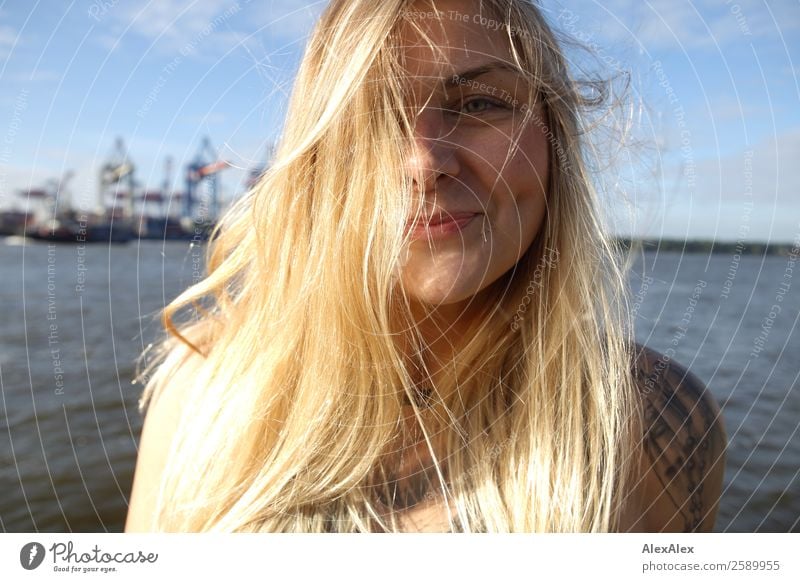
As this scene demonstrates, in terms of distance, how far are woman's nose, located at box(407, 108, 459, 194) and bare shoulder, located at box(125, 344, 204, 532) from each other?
459 millimetres

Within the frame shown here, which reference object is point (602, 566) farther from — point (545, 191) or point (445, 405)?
point (545, 191)

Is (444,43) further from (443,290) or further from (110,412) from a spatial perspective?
(110,412)

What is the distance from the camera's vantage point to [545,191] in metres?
0.78

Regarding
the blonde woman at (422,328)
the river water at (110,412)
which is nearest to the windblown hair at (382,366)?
the blonde woman at (422,328)

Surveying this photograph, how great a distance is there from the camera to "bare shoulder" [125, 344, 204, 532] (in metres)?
0.84

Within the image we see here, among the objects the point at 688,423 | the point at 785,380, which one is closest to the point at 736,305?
the point at 785,380

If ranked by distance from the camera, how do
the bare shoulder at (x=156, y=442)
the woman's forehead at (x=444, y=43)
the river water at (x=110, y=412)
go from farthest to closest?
the river water at (x=110, y=412) → the bare shoulder at (x=156, y=442) → the woman's forehead at (x=444, y=43)

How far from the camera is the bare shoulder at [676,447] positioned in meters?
0.88

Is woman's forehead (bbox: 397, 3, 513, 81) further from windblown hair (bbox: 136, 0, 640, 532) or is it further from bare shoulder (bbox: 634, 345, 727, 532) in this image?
bare shoulder (bbox: 634, 345, 727, 532)

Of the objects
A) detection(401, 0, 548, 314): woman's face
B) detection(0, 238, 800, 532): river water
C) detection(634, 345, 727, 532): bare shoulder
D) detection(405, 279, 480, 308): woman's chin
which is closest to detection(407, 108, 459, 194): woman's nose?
detection(401, 0, 548, 314): woman's face

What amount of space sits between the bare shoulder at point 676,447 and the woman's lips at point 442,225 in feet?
1.24

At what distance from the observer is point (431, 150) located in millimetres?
722

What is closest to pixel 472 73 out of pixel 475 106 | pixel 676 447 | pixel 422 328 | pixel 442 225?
pixel 475 106

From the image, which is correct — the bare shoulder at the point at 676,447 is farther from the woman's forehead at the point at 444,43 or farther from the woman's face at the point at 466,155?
the woman's forehead at the point at 444,43
